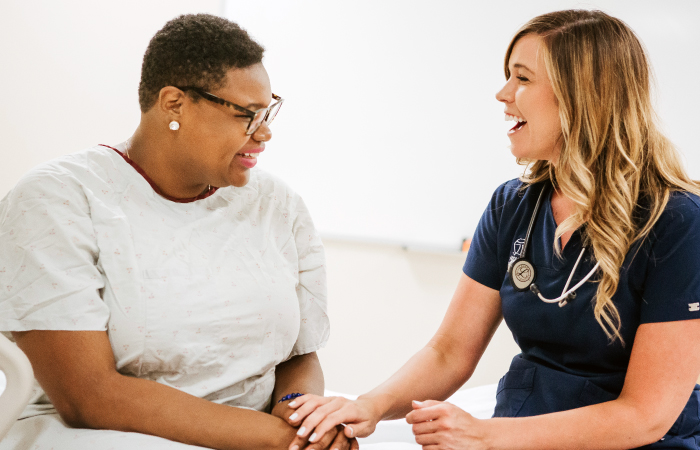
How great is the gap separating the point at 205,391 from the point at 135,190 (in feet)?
1.54

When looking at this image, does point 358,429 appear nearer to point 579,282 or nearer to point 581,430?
point 581,430

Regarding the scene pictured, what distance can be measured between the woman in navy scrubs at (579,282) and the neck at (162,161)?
57 centimetres

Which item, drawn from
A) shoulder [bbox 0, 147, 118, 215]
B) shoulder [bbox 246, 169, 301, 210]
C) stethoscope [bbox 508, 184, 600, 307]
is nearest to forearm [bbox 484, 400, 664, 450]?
stethoscope [bbox 508, 184, 600, 307]

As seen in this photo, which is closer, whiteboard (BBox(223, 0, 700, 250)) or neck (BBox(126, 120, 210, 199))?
neck (BBox(126, 120, 210, 199))

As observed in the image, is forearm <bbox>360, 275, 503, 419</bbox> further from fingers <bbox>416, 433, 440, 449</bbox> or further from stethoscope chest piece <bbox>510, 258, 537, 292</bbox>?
fingers <bbox>416, 433, 440, 449</bbox>

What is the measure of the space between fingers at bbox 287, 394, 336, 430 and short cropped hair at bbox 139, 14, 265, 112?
72 centimetres

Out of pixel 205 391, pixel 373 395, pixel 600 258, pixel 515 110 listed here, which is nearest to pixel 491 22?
pixel 515 110

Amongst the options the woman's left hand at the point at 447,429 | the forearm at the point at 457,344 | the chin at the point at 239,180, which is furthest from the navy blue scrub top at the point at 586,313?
the chin at the point at 239,180

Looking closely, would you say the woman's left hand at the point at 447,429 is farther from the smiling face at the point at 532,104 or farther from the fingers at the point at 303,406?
the smiling face at the point at 532,104

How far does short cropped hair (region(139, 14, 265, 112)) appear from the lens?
53.2 inches

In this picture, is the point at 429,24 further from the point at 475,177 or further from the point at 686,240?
the point at 686,240

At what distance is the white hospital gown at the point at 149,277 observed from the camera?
1174 mm

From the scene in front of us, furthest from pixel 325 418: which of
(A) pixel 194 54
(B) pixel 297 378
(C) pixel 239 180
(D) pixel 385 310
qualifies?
(D) pixel 385 310

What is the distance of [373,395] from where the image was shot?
58.3 inches
